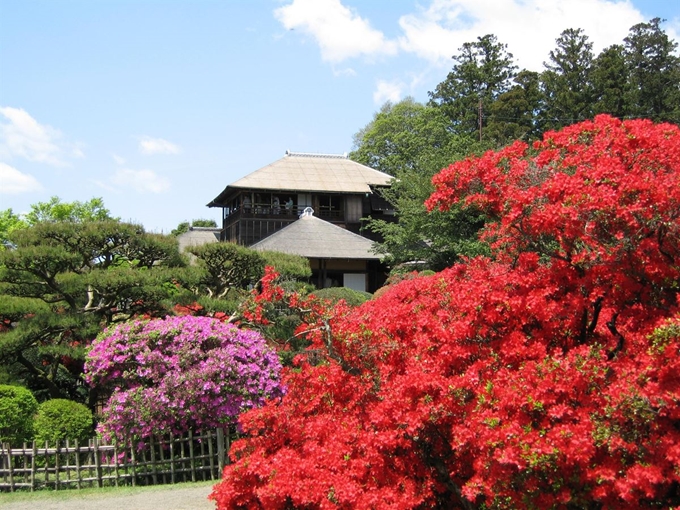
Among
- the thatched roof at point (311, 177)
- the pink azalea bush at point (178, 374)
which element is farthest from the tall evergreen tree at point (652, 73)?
the pink azalea bush at point (178, 374)

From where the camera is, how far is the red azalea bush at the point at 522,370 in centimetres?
456

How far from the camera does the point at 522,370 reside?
5.01 meters

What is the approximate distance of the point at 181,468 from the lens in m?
11.1

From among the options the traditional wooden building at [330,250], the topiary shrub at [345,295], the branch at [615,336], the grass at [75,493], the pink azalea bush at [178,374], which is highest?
the traditional wooden building at [330,250]

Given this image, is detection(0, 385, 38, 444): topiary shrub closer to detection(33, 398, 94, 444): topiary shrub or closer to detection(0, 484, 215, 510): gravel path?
detection(33, 398, 94, 444): topiary shrub

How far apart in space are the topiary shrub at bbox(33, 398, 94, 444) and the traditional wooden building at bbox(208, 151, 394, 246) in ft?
68.1

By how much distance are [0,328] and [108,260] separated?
11.2ft

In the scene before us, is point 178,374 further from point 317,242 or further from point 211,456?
point 317,242

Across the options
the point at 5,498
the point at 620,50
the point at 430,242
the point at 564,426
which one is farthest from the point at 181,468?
the point at 620,50

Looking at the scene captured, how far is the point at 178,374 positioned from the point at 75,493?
2256mm

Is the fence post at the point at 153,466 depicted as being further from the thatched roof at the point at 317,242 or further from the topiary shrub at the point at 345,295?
the thatched roof at the point at 317,242

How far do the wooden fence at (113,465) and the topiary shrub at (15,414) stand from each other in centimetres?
102

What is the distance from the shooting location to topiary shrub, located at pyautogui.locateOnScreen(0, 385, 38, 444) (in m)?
12.0

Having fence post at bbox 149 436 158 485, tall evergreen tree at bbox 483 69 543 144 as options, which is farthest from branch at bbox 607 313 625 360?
tall evergreen tree at bbox 483 69 543 144
